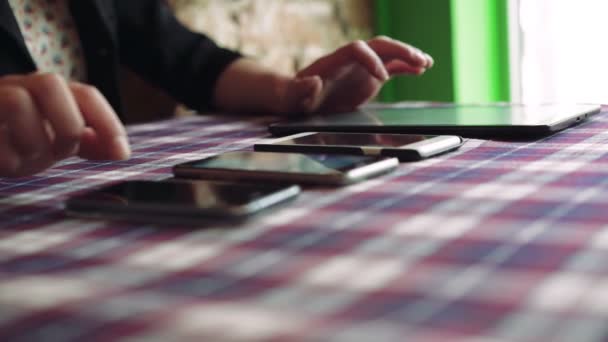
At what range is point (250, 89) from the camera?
1.27 metres

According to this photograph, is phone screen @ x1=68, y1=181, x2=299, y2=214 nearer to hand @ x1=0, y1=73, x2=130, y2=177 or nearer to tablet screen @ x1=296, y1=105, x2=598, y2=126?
hand @ x1=0, y1=73, x2=130, y2=177

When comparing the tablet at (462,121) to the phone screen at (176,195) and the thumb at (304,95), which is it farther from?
the phone screen at (176,195)

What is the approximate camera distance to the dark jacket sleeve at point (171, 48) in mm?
1445

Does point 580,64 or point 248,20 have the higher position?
point 248,20

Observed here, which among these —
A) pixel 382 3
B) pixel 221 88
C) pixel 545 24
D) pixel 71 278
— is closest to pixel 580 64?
pixel 545 24

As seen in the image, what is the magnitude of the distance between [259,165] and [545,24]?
6.50ft

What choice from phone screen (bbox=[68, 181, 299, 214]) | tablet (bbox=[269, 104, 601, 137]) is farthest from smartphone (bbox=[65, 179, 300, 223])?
tablet (bbox=[269, 104, 601, 137])

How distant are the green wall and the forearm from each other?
48.6 inches

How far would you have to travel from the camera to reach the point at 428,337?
0.96 ft

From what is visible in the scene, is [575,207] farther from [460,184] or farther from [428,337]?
[428,337]

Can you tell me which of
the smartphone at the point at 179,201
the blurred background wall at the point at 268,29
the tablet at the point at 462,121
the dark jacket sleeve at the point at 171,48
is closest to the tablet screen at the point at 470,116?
the tablet at the point at 462,121

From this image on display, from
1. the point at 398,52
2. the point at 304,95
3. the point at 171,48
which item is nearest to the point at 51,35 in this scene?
the point at 171,48

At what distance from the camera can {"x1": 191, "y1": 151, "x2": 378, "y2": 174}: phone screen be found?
1.92 feet

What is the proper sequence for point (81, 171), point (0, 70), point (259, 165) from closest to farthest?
point (259, 165), point (81, 171), point (0, 70)
